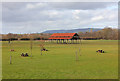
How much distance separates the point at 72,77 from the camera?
13352 mm

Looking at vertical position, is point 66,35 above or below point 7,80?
above

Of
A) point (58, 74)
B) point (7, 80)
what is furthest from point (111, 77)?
point (7, 80)

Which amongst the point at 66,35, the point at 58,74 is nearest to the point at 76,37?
the point at 66,35

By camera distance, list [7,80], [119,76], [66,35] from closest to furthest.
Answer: [7,80] < [119,76] < [66,35]

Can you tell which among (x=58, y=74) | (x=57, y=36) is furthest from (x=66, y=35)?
(x=58, y=74)

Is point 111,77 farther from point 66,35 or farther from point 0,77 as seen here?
point 66,35

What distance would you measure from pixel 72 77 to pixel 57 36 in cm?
6487

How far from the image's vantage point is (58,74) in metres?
14.4

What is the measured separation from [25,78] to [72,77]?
3.76 meters

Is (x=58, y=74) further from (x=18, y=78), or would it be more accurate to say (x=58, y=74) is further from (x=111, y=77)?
(x=111, y=77)

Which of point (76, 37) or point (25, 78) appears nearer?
point (25, 78)

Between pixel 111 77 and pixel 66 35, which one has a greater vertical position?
pixel 66 35

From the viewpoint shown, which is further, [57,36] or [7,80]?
[57,36]

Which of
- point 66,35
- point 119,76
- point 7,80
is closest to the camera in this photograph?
point 7,80
